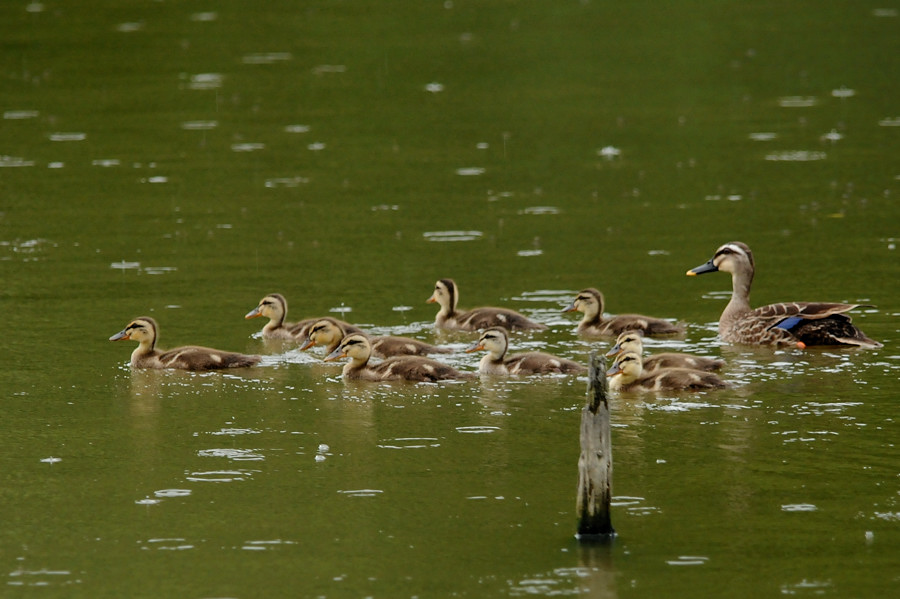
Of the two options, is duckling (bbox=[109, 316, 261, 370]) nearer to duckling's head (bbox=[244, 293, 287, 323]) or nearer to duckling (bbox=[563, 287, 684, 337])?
duckling's head (bbox=[244, 293, 287, 323])

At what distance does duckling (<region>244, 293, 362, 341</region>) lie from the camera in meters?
13.5

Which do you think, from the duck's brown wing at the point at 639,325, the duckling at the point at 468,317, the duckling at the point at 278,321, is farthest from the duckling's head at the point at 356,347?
the duck's brown wing at the point at 639,325

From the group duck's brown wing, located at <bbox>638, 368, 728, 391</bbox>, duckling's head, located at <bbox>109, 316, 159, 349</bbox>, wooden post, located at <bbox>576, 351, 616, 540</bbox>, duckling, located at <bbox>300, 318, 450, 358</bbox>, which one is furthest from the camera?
duckling, located at <bbox>300, 318, 450, 358</bbox>

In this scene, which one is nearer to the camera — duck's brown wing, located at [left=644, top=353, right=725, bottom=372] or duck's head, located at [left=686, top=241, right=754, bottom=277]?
duck's brown wing, located at [left=644, top=353, right=725, bottom=372]

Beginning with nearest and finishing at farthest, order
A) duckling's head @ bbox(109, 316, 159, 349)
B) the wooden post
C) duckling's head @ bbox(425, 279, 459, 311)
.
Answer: the wooden post < duckling's head @ bbox(109, 316, 159, 349) < duckling's head @ bbox(425, 279, 459, 311)

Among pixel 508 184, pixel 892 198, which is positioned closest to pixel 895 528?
pixel 892 198

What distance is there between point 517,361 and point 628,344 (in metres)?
0.82

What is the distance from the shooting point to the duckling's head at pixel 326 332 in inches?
506

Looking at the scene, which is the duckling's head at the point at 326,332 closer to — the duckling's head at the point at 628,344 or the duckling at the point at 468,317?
the duckling at the point at 468,317

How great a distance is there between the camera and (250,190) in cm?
1969

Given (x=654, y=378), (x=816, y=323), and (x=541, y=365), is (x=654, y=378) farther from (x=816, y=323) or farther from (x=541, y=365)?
(x=816, y=323)

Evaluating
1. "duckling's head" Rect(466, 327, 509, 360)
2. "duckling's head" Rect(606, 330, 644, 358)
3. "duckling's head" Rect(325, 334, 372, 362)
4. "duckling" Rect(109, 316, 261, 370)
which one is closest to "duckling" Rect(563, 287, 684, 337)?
"duckling's head" Rect(606, 330, 644, 358)

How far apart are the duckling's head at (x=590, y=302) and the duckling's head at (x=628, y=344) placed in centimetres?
121

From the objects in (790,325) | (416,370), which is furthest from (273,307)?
(790,325)
